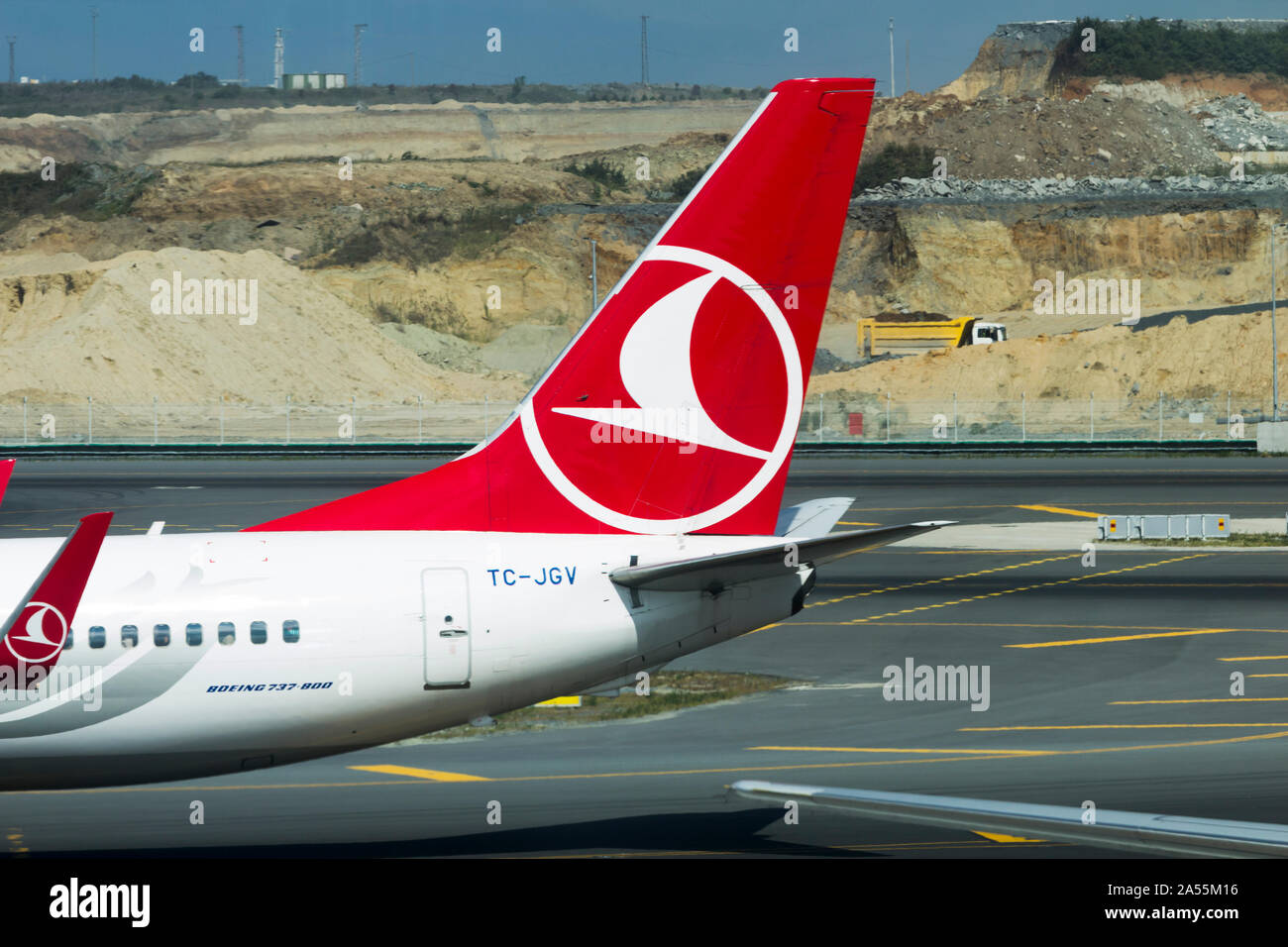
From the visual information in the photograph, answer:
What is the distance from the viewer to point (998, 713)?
1001 inches

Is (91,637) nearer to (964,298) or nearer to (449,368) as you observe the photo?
(449,368)

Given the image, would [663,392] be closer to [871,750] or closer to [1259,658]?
[871,750]

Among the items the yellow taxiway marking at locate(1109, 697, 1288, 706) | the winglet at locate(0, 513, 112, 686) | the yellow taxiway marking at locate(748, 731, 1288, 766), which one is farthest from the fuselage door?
the yellow taxiway marking at locate(1109, 697, 1288, 706)

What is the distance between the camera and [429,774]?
21703 millimetres

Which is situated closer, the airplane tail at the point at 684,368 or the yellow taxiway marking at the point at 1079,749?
the airplane tail at the point at 684,368

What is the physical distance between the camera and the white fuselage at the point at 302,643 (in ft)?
50.5

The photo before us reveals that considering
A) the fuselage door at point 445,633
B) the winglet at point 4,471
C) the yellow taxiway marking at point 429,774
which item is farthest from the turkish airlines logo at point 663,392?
the winglet at point 4,471

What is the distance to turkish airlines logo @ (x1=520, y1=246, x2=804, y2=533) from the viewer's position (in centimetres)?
1752

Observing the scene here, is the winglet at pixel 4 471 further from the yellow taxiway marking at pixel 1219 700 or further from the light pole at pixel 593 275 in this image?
the light pole at pixel 593 275

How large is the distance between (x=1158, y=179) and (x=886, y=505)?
376 feet

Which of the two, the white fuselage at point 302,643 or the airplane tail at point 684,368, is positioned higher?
the airplane tail at point 684,368

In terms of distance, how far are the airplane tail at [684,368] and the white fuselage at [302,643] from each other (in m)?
0.70

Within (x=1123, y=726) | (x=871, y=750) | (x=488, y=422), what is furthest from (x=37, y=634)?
(x=488, y=422)
